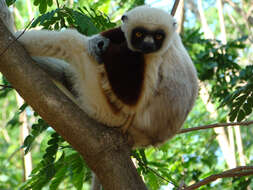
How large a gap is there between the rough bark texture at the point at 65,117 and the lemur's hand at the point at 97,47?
0.66 m

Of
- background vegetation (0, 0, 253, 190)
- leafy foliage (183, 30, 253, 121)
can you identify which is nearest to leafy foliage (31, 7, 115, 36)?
background vegetation (0, 0, 253, 190)

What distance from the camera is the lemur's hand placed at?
3.54m

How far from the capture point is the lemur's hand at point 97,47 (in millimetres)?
3539

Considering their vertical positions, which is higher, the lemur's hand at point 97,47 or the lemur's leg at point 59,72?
the lemur's hand at point 97,47

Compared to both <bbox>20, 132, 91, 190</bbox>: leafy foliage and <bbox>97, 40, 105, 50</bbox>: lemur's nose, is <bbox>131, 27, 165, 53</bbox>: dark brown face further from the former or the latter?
<bbox>20, 132, 91, 190</bbox>: leafy foliage

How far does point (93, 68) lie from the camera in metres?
3.62

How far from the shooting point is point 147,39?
3.85 meters

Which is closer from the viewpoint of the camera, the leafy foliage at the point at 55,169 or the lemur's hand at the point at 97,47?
the lemur's hand at the point at 97,47

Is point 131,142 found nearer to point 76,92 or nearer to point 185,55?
point 76,92

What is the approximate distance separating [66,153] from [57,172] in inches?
15.5

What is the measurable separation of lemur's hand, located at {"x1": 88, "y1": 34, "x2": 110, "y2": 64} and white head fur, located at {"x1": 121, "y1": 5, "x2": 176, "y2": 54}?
335 mm

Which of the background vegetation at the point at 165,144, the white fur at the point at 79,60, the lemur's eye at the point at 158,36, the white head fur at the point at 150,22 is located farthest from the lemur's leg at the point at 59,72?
the lemur's eye at the point at 158,36

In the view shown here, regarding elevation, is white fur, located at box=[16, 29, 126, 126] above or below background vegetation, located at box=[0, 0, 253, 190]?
above

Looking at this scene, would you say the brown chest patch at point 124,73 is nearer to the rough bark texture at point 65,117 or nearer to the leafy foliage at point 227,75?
the rough bark texture at point 65,117
